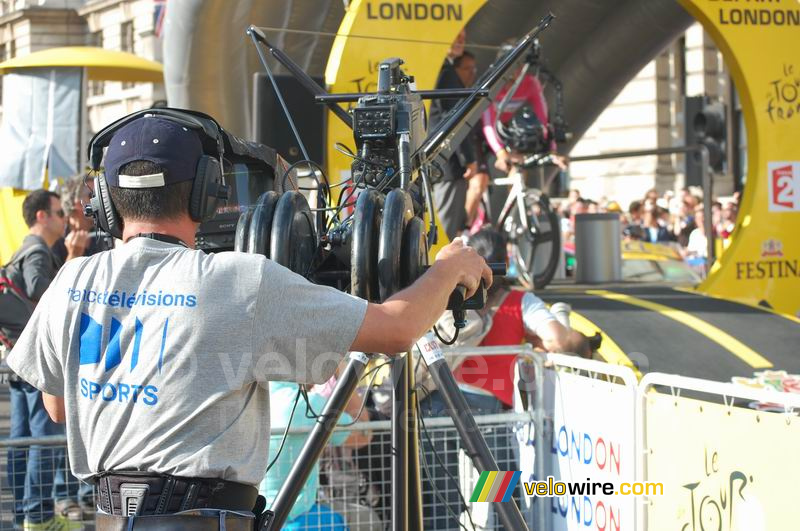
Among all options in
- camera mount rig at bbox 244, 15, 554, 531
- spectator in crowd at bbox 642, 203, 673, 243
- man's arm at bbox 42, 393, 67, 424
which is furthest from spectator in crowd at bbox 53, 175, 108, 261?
spectator in crowd at bbox 642, 203, 673, 243

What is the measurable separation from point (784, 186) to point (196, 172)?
7.32m

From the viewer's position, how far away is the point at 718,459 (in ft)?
12.3

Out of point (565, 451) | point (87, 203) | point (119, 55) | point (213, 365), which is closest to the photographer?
point (213, 365)

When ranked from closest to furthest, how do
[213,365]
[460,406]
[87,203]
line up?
[213,365] → [87,203] → [460,406]

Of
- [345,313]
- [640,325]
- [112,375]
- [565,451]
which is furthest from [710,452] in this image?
[640,325]

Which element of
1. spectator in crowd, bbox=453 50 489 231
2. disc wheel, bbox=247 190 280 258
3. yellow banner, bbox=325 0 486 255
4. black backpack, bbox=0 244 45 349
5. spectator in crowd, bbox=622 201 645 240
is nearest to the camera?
disc wheel, bbox=247 190 280 258

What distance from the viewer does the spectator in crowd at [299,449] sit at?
4.98 metres

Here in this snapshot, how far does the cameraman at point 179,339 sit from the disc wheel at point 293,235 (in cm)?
41

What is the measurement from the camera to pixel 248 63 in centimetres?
983

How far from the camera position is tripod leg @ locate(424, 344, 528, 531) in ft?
13.6

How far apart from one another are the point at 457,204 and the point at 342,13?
6.27ft

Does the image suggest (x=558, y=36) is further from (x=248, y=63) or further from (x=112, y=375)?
(x=112, y=375)

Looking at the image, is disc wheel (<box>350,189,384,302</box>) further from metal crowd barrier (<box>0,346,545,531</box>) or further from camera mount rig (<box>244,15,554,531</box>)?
metal crowd barrier (<box>0,346,545,531</box>)

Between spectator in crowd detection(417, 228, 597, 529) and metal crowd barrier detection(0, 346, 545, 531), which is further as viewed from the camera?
spectator in crowd detection(417, 228, 597, 529)
